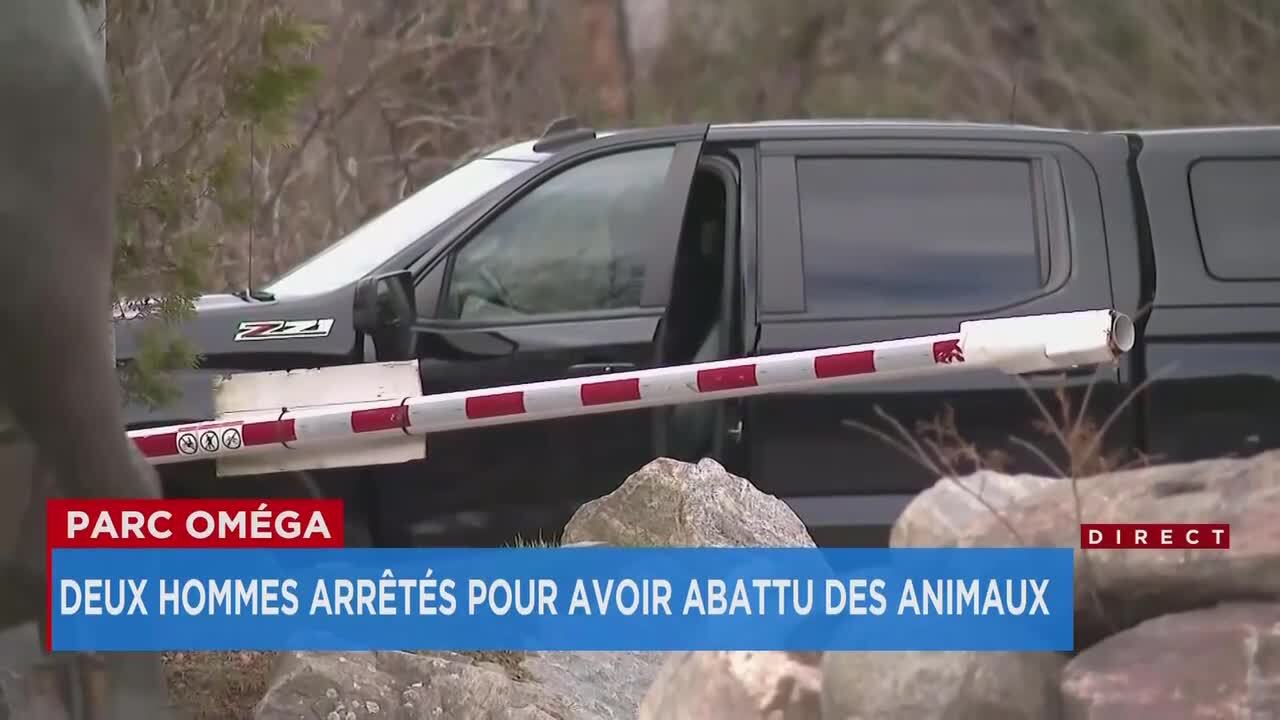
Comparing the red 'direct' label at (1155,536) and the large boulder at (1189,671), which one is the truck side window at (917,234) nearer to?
the red 'direct' label at (1155,536)

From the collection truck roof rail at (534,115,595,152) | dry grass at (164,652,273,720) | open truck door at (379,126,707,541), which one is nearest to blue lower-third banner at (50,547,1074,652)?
dry grass at (164,652,273,720)

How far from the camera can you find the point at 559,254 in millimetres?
5918

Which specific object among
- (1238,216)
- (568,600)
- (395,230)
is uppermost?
(395,230)

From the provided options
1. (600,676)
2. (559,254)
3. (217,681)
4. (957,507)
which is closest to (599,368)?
(559,254)

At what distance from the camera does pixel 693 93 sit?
23.9 meters

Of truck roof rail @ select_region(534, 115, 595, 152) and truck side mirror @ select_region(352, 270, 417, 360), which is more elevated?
truck roof rail @ select_region(534, 115, 595, 152)

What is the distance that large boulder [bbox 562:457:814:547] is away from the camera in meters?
5.12

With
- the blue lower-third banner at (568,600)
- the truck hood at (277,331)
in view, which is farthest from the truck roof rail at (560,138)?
the blue lower-third banner at (568,600)

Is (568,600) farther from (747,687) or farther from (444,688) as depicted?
(747,687)

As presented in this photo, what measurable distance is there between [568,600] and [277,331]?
177 centimetres

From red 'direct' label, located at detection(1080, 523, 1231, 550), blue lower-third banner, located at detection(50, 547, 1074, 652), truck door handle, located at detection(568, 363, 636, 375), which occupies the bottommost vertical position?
blue lower-third banner, located at detection(50, 547, 1074, 652)

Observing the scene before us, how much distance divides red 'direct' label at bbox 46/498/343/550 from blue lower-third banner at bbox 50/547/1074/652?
0.04 metres

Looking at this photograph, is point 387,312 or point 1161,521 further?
point 387,312

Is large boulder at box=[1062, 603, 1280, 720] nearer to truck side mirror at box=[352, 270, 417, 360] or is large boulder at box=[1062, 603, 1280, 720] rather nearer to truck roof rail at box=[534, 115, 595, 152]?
truck side mirror at box=[352, 270, 417, 360]
